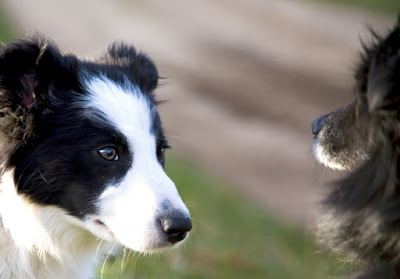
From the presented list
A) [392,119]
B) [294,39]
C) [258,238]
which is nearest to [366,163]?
[392,119]

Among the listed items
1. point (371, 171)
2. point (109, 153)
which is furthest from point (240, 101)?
point (371, 171)

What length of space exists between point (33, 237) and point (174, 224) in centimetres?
73

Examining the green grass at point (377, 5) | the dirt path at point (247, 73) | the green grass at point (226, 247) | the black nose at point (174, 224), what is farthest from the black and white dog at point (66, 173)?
the green grass at point (377, 5)

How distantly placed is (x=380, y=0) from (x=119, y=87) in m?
9.11

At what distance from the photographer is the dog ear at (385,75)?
3.20 metres

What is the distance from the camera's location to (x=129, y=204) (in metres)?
3.76

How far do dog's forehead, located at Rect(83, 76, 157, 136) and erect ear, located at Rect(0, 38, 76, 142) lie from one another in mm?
240

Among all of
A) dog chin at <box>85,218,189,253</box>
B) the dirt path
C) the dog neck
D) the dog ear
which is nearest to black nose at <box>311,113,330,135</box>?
the dog ear

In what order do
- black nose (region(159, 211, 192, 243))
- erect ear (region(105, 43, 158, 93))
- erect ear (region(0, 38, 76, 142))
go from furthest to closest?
erect ear (region(105, 43, 158, 93)) → erect ear (region(0, 38, 76, 142)) → black nose (region(159, 211, 192, 243))

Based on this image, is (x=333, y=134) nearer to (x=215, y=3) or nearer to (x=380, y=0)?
(x=380, y=0)

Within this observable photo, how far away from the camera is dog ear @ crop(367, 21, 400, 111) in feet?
10.5

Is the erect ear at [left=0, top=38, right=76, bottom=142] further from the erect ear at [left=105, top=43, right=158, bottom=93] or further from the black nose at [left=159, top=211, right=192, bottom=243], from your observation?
the black nose at [left=159, top=211, right=192, bottom=243]

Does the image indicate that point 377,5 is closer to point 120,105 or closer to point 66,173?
point 120,105

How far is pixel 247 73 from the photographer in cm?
1129
